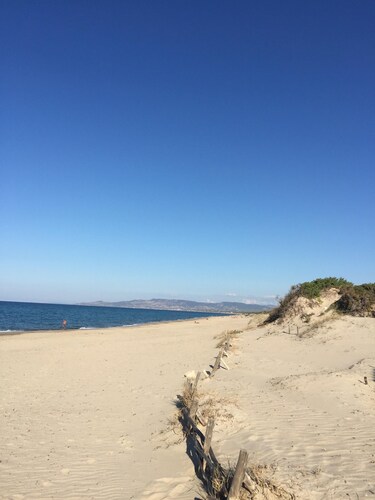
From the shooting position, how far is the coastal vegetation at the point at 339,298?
24.6 metres

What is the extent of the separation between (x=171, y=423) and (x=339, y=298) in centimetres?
2091

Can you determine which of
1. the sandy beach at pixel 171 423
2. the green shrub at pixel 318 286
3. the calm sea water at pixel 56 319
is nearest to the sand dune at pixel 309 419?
the sandy beach at pixel 171 423

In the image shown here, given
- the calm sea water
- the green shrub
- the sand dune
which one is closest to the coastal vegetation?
the green shrub

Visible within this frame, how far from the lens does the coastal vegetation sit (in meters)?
24.6

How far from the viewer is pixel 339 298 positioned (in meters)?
27.5

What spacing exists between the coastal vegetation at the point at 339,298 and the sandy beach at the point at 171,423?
12.1 ft

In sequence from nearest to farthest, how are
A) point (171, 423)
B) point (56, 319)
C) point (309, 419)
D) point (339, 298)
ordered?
point (309, 419), point (171, 423), point (339, 298), point (56, 319)

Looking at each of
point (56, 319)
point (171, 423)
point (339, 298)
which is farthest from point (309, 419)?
point (56, 319)

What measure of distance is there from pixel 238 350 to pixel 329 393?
1003cm

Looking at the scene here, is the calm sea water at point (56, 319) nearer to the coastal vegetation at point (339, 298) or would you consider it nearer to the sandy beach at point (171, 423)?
the coastal vegetation at point (339, 298)

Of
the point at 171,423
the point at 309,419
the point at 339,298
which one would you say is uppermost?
the point at 339,298

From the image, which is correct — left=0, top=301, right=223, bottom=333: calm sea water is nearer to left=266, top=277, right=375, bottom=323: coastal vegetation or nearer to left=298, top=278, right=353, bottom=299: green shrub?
left=266, top=277, right=375, bottom=323: coastal vegetation

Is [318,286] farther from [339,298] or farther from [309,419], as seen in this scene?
[309,419]

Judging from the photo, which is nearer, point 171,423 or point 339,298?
point 171,423
